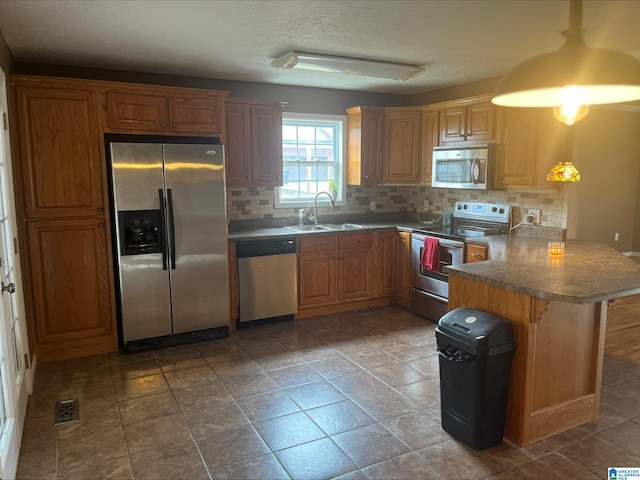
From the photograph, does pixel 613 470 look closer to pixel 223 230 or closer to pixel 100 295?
pixel 223 230

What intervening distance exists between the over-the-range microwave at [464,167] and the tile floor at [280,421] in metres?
1.65

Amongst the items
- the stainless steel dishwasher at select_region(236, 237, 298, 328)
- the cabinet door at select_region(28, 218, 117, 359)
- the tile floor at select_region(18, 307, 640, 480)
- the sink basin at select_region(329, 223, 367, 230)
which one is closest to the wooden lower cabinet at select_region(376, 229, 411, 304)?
the sink basin at select_region(329, 223, 367, 230)

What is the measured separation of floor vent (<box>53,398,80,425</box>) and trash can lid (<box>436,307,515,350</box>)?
2.30 metres

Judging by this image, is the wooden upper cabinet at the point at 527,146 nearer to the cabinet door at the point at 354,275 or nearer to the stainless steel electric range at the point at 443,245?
the stainless steel electric range at the point at 443,245

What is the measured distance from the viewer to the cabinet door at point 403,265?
512cm

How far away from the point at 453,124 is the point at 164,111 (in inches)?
110

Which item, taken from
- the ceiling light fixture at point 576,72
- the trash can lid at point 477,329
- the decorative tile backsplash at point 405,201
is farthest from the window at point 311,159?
the ceiling light fixture at point 576,72

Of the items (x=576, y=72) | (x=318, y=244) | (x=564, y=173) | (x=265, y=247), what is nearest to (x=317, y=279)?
(x=318, y=244)

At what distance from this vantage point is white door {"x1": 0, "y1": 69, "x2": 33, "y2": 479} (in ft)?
7.92

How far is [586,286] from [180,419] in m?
2.44

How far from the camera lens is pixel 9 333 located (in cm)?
270

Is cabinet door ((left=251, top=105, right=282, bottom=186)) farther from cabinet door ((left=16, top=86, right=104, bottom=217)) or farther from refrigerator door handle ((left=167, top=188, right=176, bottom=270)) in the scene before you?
cabinet door ((left=16, top=86, right=104, bottom=217))

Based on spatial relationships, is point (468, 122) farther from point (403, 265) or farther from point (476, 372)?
point (476, 372)

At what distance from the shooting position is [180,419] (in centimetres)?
294
